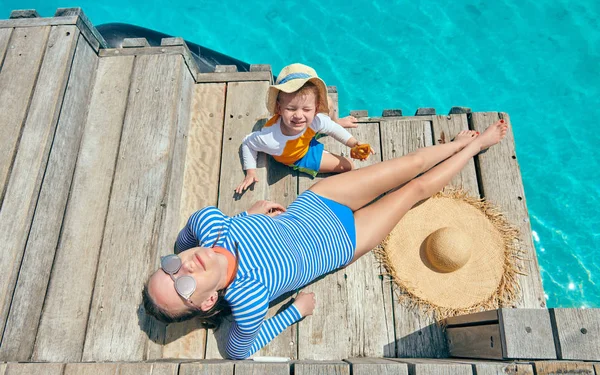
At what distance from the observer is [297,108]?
8.39ft

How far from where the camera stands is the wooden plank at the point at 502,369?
66.2 inches

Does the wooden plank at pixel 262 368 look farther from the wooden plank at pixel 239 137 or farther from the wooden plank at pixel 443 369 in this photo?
the wooden plank at pixel 239 137

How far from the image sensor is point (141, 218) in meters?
2.55

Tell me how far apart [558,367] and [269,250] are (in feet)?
4.91

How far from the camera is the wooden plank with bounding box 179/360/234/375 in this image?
187 cm

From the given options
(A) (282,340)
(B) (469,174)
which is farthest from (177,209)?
(B) (469,174)

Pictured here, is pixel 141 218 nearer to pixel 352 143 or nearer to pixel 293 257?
pixel 293 257

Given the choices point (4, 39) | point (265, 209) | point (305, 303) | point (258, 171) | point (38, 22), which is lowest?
point (305, 303)

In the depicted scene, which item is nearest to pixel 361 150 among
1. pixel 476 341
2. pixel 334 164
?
pixel 334 164

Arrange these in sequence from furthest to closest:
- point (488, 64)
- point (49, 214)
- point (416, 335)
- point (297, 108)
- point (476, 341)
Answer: point (488, 64) < point (416, 335) < point (297, 108) < point (49, 214) < point (476, 341)

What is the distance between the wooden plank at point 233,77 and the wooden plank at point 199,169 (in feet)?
0.16

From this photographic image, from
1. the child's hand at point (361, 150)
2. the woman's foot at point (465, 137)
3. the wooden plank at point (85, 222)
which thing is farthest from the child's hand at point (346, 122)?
the wooden plank at point (85, 222)

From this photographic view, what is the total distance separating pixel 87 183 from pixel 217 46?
424 cm

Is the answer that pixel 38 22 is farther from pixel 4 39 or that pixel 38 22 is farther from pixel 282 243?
pixel 282 243
